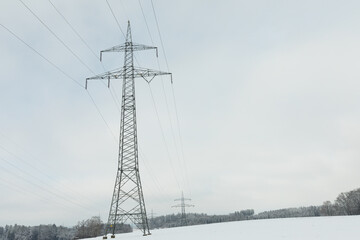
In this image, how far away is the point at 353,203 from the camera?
101 m

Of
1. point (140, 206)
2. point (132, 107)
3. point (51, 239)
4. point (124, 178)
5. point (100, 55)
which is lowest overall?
point (51, 239)

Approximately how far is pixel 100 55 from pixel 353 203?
117m

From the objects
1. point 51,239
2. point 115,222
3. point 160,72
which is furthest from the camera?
point 51,239

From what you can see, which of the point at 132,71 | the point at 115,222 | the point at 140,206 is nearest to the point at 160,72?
the point at 132,71

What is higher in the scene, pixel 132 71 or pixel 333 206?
pixel 132 71

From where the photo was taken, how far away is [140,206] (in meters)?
24.4

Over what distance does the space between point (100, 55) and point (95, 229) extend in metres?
71.4

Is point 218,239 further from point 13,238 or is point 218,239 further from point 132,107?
point 13,238

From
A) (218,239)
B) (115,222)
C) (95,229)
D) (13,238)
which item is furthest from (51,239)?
(218,239)

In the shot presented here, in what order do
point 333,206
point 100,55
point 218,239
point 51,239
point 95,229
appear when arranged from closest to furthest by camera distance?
point 218,239 < point 100,55 < point 95,229 < point 333,206 < point 51,239

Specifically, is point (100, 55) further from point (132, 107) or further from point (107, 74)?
point (132, 107)

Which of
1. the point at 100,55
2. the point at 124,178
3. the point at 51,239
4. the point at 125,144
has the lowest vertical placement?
the point at 51,239

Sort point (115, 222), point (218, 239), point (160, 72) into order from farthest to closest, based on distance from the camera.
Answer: point (160, 72), point (115, 222), point (218, 239)

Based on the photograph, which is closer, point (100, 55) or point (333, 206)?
point (100, 55)
